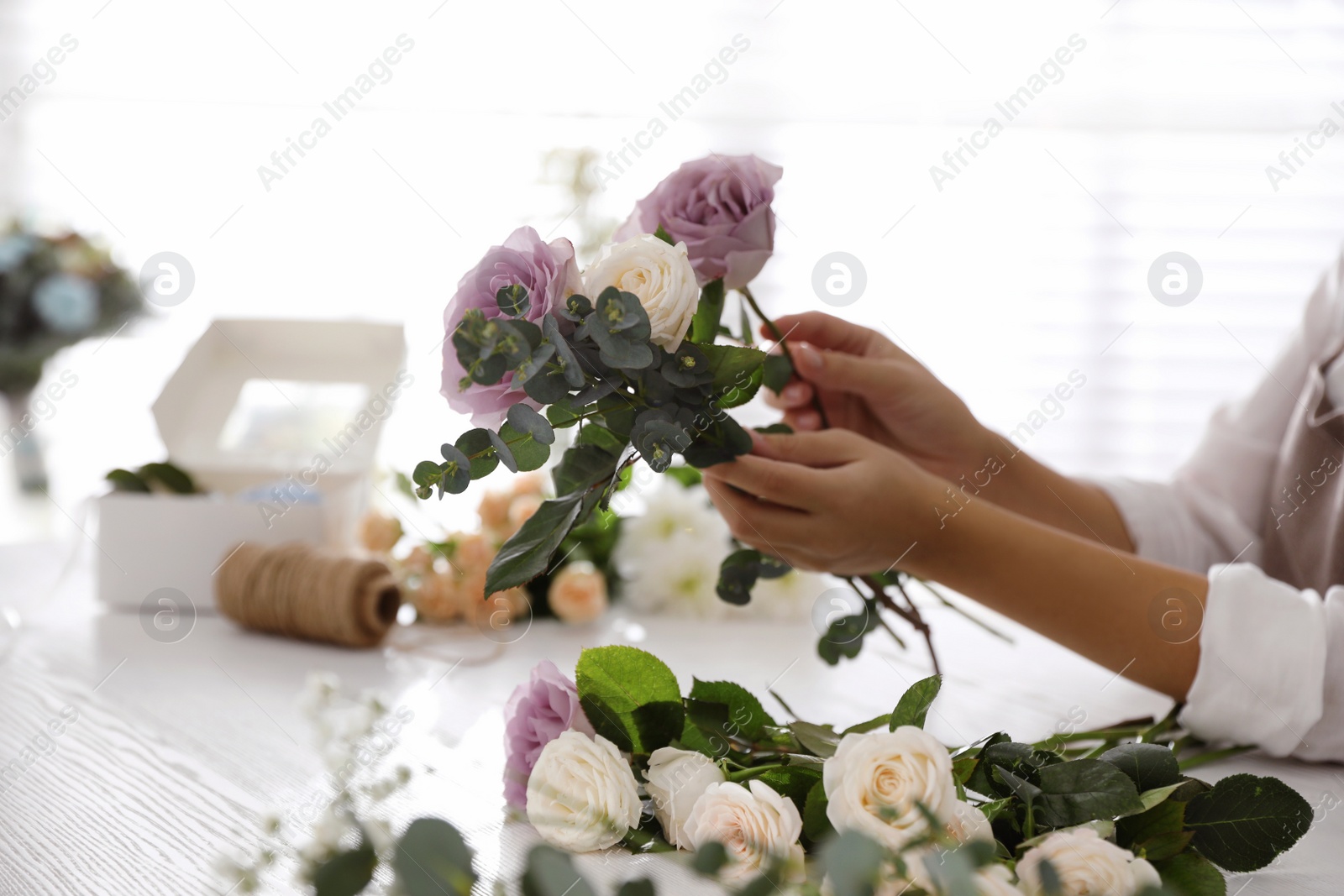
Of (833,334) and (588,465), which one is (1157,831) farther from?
(833,334)

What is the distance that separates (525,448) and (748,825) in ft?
0.60

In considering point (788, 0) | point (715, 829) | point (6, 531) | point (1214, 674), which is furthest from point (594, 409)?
point (6, 531)

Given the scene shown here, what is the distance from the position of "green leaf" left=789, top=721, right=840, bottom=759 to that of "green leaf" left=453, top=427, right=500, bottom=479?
183mm

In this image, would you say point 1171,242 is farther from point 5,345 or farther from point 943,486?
point 5,345

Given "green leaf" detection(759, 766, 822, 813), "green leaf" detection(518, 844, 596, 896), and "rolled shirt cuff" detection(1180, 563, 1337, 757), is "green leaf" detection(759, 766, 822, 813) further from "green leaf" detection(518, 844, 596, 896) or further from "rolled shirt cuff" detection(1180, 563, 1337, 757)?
"rolled shirt cuff" detection(1180, 563, 1337, 757)

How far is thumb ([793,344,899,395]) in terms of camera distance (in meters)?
0.71

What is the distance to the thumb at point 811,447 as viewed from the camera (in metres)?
0.62

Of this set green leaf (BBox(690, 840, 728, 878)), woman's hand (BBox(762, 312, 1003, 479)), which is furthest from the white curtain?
green leaf (BBox(690, 840, 728, 878))

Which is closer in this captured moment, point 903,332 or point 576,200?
point 576,200

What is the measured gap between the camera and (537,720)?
18.8 inches

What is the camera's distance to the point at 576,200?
1.48 meters

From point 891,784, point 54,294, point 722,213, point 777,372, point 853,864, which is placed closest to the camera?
point 853,864

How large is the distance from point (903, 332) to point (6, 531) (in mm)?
2270

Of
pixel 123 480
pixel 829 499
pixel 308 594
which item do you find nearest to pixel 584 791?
pixel 829 499
